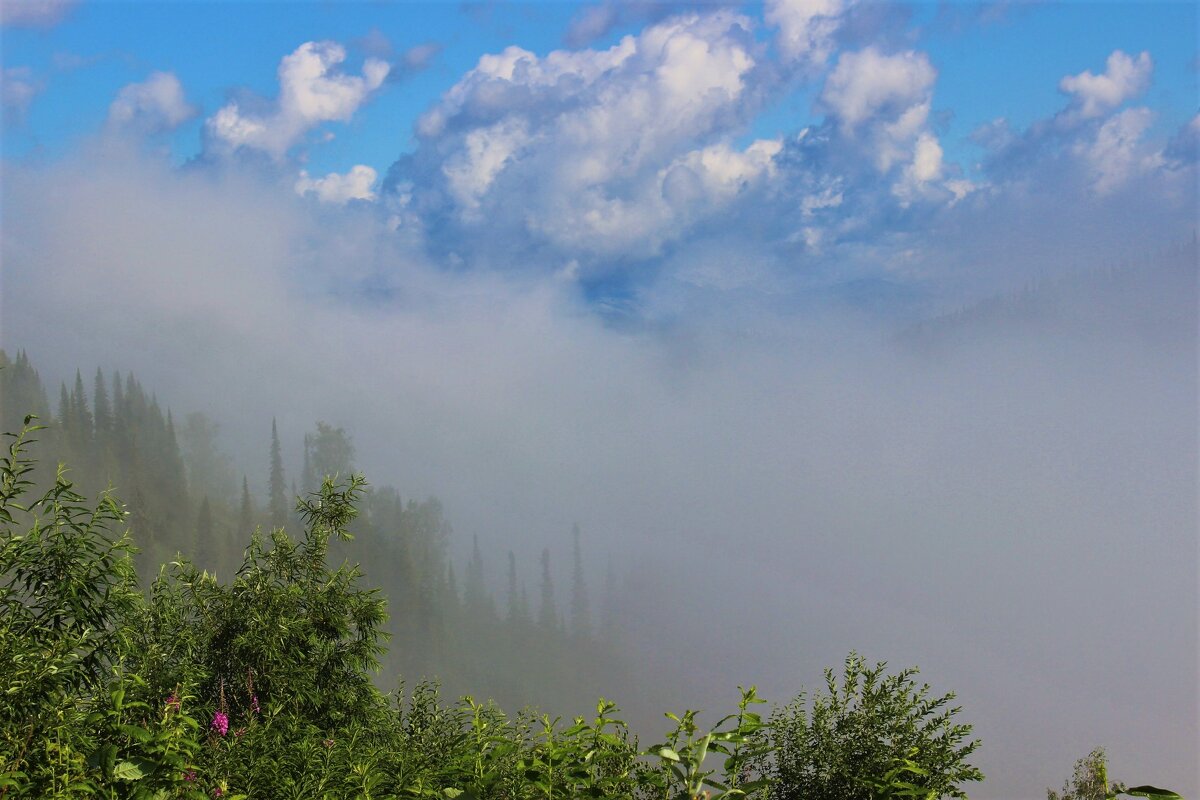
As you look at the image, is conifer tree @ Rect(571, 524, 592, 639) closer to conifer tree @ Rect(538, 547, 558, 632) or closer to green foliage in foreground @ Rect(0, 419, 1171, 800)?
Answer: conifer tree @ Rect(538, 547, 558, 632)

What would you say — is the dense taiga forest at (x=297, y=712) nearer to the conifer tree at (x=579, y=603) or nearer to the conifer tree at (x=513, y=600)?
the conifer tree at (x=513, y=600)

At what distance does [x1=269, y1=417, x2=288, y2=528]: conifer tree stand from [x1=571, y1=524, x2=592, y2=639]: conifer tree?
27659mm

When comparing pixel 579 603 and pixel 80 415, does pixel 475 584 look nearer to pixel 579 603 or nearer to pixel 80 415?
pixel 579 603

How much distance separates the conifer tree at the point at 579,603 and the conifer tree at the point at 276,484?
27.7m

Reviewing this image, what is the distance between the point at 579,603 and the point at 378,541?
22859 millimetres

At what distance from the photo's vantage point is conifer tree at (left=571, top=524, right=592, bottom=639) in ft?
242

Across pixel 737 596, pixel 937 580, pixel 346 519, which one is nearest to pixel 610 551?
pixel 737 596

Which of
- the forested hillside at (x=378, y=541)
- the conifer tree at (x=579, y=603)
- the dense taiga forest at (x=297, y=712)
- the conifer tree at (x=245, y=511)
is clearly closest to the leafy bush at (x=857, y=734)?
the dense taiga forest at (x=297, y=712)

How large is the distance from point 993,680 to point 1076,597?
39.1 ft

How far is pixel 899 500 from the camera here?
97.9 meters

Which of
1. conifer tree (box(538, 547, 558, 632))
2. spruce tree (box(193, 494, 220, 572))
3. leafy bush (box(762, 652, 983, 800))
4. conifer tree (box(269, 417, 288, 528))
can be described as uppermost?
conifer tree (box(269, 417, 288, 528))

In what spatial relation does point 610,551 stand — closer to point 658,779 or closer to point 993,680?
point 993,680

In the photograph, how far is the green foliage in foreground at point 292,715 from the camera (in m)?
2.27

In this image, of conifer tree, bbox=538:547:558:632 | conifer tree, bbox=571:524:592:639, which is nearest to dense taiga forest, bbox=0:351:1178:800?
conifer tree, bbox=538:547:558:632
